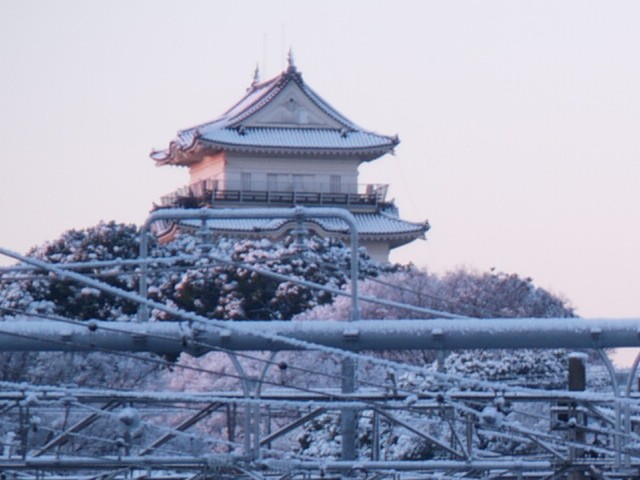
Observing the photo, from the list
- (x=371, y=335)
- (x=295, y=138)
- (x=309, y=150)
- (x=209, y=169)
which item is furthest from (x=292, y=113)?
(x=371, y=335)

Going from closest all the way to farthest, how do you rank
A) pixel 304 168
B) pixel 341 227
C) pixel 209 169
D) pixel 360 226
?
1. pixel 341 227
2. pixel 360 226
3. pixel 304 168
4. pixel 209 169

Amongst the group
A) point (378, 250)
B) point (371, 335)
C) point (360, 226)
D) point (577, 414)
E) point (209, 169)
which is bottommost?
point (577, 414)

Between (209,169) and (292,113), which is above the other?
(292,113)

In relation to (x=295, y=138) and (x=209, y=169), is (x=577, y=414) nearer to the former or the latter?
(x=295, y=138)

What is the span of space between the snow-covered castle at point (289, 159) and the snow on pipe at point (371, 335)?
4437cm

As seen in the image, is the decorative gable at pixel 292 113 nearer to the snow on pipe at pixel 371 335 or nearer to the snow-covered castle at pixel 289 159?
the snow-covered castle at pixel 289 159

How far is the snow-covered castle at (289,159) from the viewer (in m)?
57.7

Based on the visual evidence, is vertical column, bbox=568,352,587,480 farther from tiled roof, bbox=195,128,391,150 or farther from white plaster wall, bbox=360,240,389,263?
tiled roof, bbox=195,128,391,150

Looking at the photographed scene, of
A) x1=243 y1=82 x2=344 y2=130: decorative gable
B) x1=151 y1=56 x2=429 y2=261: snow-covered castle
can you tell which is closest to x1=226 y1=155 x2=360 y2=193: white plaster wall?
x1=151 y1=56 x2=429 y2=261: snow-covered castle

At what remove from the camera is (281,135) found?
60344 mm

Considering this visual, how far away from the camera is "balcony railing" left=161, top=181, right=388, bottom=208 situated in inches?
2233

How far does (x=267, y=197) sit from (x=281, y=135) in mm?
3538

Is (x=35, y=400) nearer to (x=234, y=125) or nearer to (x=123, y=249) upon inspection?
(x=123, y=249)

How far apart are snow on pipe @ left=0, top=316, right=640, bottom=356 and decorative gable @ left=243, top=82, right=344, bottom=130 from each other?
1928 inches
